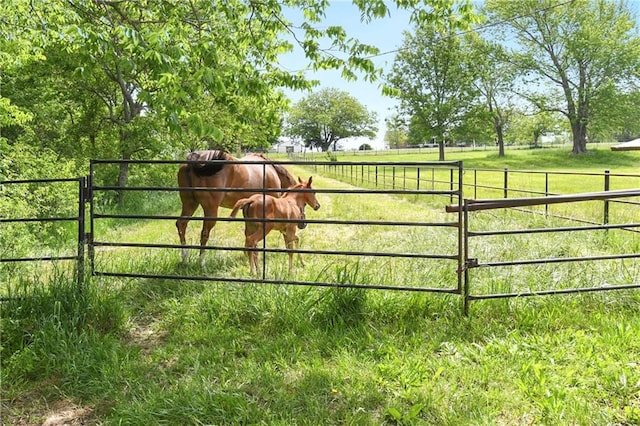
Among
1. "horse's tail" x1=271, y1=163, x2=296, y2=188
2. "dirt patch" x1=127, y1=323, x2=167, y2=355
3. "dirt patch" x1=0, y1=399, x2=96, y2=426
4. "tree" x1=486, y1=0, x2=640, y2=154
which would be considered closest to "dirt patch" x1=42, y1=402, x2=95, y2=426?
"dirt patch" x1=0, y1=399, x2=96, y2=426

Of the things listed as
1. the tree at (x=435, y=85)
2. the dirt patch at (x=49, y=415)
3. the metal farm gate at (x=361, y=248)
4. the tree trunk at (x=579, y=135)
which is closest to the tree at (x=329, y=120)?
the tree at (x=435, y=85)

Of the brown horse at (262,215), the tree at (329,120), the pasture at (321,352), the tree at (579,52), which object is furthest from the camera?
the tree at (329,120)

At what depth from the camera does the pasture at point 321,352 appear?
8.74 ft

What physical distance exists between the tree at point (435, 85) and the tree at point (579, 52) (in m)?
5.27

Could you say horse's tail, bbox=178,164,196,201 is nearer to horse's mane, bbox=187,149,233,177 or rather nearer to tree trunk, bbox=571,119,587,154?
horse's mane, bbox=187,149,233,177

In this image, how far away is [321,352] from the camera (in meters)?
3.41

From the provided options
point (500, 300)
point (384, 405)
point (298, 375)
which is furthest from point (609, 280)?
point (298, 375)

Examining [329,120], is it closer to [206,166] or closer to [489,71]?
[489,71]

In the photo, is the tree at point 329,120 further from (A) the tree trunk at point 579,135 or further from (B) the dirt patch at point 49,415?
(B) the dirt patch at point 49,415

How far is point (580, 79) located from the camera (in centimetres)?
4084

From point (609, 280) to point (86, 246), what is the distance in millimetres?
5339

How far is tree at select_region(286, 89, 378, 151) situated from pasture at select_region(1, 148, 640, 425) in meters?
91.5

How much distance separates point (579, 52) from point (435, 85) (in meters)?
13.2

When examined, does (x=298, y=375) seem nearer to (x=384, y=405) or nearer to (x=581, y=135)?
(x=384, y=405)
